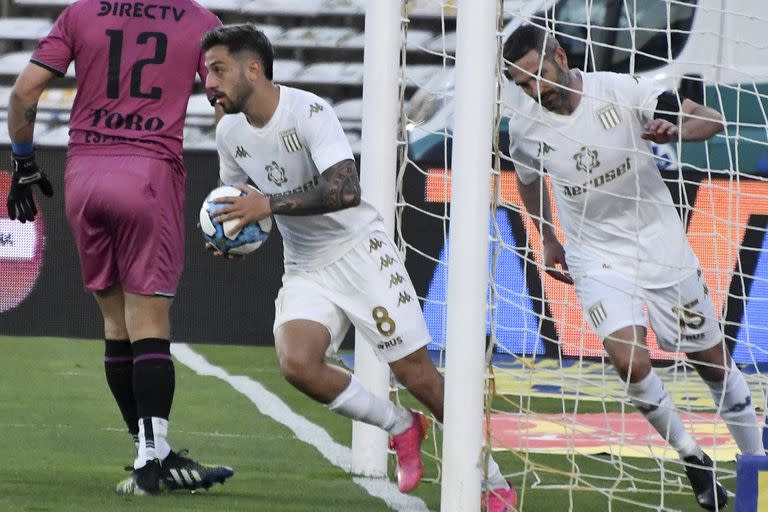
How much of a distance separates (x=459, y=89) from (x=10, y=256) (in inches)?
224

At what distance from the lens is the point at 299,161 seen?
4.58 m

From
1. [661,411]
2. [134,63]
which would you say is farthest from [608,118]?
[134,63]

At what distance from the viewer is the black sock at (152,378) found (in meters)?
4.85

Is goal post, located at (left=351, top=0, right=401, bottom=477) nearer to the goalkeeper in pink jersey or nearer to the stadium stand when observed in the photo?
the goalkeeper in pink jersey

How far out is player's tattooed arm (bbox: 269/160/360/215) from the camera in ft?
14.1

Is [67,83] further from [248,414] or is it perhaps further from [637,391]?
[637,391]

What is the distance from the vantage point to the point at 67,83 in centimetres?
1272

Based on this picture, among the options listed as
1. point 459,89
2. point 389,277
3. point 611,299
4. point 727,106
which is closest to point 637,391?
point 611,299

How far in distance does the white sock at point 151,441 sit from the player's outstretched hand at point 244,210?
37.1 inches

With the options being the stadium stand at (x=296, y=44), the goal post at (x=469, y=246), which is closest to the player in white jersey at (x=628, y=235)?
the goal post at (x=469, y=246)

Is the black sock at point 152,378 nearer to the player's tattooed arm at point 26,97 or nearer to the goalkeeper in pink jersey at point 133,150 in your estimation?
the goalkeeper in pink jersey at point 133,150

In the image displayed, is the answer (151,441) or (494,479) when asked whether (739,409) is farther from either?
(151,441)

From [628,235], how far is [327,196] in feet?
4.75

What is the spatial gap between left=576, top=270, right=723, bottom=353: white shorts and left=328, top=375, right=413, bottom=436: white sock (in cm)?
97
